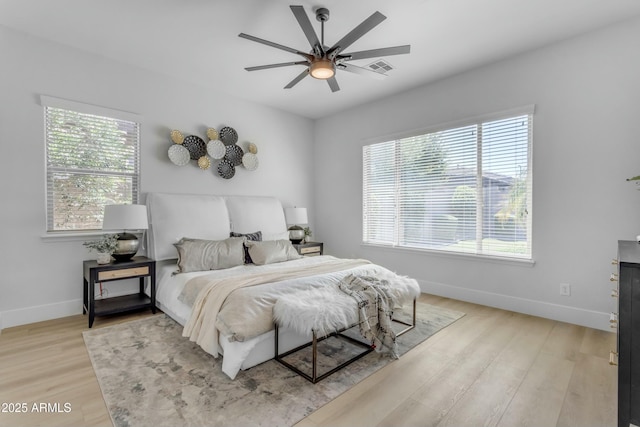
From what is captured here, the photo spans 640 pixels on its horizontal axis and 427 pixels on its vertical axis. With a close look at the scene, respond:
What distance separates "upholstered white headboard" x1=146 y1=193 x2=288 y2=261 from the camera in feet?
12.0

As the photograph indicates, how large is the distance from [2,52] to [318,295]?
3.82 metres

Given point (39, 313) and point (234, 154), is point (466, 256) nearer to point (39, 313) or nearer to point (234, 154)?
point (234, 154)

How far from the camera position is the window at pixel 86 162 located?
3.24 meters

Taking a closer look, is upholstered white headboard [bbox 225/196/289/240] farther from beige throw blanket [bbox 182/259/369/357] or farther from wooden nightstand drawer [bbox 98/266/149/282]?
beige throw blanket [bbox 182/259/369/357]

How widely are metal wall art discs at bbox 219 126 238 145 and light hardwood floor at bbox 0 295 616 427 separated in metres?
2.86

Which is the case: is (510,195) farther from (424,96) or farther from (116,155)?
(116,155)

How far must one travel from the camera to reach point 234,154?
458 cm

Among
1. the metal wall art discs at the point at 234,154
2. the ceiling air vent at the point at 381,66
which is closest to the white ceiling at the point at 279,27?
the ceiling air vent at the point at 381,66

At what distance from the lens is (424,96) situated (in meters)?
4.26

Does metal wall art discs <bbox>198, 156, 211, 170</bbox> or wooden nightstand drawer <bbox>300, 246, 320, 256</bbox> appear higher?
metal wall art discs <bbox>198, 156, 211, 170</bbox>

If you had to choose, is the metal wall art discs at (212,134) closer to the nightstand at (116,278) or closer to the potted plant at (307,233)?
the nightstand at (116,278)

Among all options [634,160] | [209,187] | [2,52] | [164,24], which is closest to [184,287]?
[209,187]

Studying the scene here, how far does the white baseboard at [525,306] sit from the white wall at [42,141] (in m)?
3.58

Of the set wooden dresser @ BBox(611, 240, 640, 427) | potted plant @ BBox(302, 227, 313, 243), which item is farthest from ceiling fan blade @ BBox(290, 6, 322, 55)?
potted plant @ BBox(302, 227, 313, 243)
